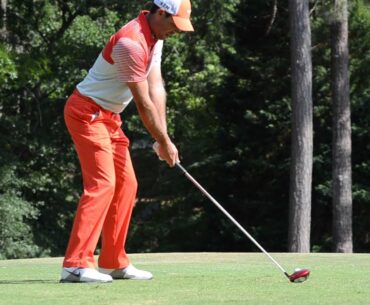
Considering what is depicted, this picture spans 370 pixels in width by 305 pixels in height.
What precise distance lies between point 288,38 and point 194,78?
A: 10.2 ft

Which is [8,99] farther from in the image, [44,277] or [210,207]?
[44,277]

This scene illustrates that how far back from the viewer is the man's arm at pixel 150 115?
6867 millimetres

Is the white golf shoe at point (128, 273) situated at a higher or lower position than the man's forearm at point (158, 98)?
lower

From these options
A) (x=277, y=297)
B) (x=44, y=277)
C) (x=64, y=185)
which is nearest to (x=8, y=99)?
(x=64, y=185)

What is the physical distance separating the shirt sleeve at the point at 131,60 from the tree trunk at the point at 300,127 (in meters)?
16.9

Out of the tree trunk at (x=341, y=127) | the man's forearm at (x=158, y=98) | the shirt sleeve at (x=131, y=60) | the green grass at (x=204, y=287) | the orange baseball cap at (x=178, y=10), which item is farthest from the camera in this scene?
the tree trunk at (x=341, y=127)

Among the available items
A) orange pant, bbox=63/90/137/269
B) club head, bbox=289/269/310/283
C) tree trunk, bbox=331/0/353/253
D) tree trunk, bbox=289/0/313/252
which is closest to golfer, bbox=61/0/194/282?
orange pant, bbox=63/90/137/269

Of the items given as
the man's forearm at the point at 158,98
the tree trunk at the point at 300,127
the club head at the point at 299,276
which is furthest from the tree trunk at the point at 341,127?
the club head at the point at 299,276

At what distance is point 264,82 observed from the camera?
26.5 m

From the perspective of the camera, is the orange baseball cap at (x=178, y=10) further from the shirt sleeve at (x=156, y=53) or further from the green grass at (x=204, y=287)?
the green grass at (x=204, y=287)

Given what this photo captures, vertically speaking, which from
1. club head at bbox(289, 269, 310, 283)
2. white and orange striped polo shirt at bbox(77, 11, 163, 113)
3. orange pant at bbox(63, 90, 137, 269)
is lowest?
club head at bbox(289, 269, 310, 283)

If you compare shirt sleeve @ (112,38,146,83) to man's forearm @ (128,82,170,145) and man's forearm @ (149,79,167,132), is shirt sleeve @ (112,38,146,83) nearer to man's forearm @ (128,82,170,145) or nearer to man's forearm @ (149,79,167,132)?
man's forearm @ (128,82,170,145)

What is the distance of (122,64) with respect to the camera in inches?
270

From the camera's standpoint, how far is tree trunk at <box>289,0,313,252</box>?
23.6 metres
